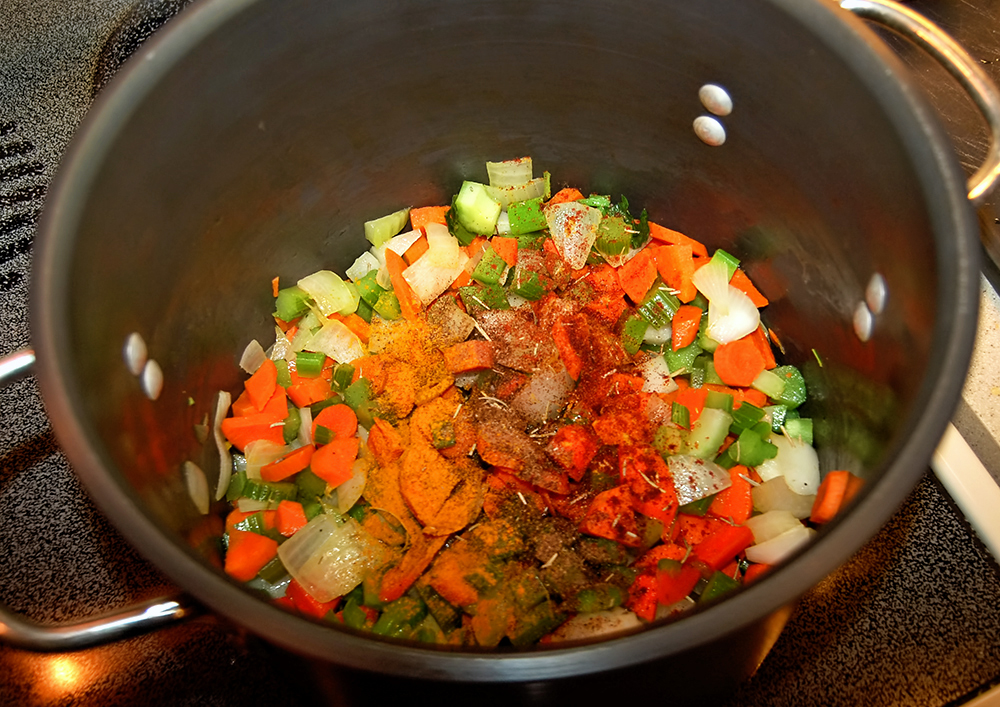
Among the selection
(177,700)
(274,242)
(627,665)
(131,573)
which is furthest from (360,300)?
(627,665)

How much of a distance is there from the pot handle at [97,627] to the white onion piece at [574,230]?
0.98 meters

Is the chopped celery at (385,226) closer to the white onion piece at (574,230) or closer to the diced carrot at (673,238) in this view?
the white onion piece at (574,230)

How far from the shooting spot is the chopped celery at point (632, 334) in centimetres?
143

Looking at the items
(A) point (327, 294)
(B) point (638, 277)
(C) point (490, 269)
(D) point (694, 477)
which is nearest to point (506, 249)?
(C) point (490, 269)

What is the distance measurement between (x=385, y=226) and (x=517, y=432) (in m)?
0.56

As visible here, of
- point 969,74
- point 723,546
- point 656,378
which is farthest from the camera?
point 656,378

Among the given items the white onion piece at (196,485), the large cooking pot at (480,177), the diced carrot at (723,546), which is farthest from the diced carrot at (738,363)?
the white onion piece at (196,485)

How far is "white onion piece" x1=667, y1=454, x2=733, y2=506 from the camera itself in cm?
124

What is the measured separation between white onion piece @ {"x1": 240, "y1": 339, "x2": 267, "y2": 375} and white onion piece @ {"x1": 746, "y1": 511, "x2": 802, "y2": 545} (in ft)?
3.24

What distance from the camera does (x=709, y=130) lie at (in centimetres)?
129

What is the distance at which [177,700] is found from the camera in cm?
116

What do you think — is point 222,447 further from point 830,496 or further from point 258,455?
point 830,496

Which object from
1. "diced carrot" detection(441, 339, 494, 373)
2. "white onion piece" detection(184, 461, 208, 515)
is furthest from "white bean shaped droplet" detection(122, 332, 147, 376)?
"diced carrot" detection(441, 339, 494, 373)

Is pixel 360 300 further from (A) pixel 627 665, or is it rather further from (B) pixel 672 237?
(A) pixel 627 665
